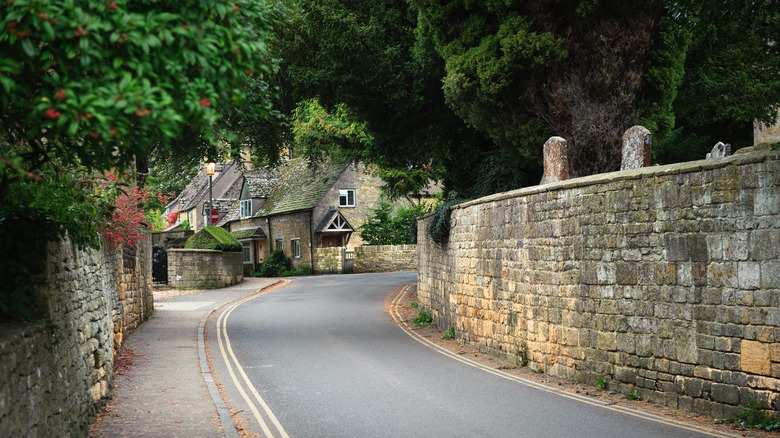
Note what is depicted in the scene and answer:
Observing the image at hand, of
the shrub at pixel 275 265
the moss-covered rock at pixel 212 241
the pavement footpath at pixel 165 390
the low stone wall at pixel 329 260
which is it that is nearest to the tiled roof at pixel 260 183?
the shrub at pixel 275 265

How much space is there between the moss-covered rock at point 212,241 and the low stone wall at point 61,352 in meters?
19.9

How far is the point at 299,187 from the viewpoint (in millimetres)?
52344

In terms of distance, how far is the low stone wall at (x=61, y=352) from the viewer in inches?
201

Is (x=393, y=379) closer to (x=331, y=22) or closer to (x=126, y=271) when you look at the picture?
(x=126, y=271)

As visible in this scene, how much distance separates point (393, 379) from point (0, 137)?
21.6 feet

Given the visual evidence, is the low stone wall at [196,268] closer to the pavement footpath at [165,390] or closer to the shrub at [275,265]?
the pavement footpath at [165,390]

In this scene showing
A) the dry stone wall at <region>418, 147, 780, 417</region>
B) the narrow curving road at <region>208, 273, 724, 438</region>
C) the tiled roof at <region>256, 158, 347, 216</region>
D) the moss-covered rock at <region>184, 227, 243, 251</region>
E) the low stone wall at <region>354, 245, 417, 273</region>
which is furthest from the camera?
the tiled roof at <region>256, 158, 347, 216</region>

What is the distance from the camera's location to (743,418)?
8039 millimetres

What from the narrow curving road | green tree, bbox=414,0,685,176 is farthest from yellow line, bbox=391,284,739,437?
green tree, bbox=414,0,685,176

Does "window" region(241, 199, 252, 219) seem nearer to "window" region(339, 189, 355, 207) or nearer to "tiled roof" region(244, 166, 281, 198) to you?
"tiled roof" region(244, 166, 281, 198)

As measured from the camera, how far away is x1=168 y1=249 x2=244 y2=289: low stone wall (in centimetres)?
2981

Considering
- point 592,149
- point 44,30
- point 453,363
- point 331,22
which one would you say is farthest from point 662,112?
point 44,30

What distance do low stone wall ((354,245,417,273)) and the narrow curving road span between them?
2505 cm

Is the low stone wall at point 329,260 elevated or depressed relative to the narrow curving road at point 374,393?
elevated
